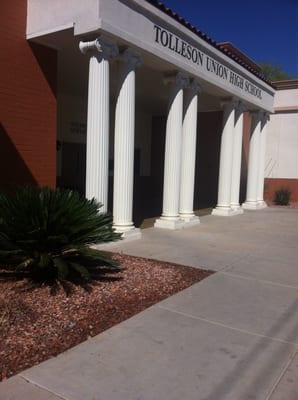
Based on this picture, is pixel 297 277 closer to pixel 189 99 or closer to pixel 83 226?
pixel 83 226

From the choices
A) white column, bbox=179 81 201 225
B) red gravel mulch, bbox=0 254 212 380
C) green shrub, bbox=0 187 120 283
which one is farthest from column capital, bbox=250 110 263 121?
green shrub, bbox=0 187 120 283

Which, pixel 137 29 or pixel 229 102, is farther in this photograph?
pixel 229 102

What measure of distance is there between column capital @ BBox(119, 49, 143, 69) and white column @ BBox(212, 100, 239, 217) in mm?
5841

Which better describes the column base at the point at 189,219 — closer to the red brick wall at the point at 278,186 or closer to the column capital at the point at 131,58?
the column capital at the point at 131,58

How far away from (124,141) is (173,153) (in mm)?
2265

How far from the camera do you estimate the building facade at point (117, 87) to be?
7961mm

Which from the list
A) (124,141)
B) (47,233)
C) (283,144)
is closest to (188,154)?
(124,141)

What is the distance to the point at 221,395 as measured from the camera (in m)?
3.13

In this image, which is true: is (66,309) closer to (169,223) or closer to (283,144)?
(169,223)

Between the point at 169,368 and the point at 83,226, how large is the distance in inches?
92.4

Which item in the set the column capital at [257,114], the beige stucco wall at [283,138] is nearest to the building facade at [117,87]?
the column capital at [257,114]

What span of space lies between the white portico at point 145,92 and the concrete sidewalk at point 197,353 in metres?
3.31

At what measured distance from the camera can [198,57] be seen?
11188 mm

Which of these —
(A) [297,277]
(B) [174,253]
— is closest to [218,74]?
(B) [174,253]
